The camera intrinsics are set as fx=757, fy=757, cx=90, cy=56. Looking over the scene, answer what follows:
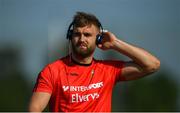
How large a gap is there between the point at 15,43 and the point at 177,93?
14319 mm

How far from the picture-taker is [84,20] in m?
8.83

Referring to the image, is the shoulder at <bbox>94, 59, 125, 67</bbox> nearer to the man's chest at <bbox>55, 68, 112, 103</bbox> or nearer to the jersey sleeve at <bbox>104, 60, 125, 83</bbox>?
the jersey sleeve at <bbox>104, 60, 125, 83</bbox>

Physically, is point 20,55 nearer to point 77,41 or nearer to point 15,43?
point 15,43

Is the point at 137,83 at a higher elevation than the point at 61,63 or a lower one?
lower

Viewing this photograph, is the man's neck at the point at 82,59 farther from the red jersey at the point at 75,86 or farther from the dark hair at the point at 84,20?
the dark hair at the point at 84,20

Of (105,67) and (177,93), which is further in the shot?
(177,93)

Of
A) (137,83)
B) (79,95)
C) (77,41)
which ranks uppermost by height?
(77,41)

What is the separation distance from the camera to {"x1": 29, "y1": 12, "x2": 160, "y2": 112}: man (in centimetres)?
873

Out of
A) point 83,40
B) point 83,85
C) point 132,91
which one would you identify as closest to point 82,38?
point 83,40

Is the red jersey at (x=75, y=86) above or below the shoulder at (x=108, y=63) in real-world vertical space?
below

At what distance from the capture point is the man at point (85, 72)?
8734 millimetres

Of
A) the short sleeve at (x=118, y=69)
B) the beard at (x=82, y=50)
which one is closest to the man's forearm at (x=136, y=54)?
the short sleeve at (x=118, y=69)

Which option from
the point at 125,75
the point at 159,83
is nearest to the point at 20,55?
the point at 159,83

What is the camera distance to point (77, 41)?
28.7 feet
